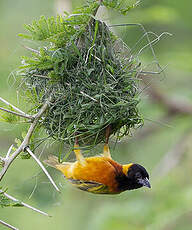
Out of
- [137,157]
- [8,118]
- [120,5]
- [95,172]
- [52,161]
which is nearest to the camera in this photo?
[120,5]

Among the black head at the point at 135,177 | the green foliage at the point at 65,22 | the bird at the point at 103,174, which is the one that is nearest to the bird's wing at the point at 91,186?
the bird at the point at 103,174

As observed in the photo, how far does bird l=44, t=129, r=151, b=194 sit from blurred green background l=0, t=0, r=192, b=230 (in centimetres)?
21

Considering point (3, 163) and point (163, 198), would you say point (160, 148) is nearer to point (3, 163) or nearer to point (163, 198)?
point (163, 198)

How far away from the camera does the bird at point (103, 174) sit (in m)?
4.10

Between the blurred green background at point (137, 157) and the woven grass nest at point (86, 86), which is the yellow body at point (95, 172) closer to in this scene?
the blurred green background at point (137, 157)

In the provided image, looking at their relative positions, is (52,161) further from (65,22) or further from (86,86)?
(65,22)

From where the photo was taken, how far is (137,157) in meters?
8.66

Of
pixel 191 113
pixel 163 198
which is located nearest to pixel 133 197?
pixel 163 198

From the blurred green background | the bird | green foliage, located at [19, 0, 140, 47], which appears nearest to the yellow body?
the bird

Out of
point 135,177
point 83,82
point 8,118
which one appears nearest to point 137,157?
point 135,177

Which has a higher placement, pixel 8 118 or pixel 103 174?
pixel 8 118

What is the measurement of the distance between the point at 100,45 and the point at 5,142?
591cm

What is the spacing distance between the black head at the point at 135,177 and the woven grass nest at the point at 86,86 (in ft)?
1.79

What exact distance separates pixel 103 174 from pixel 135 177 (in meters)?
0.26
